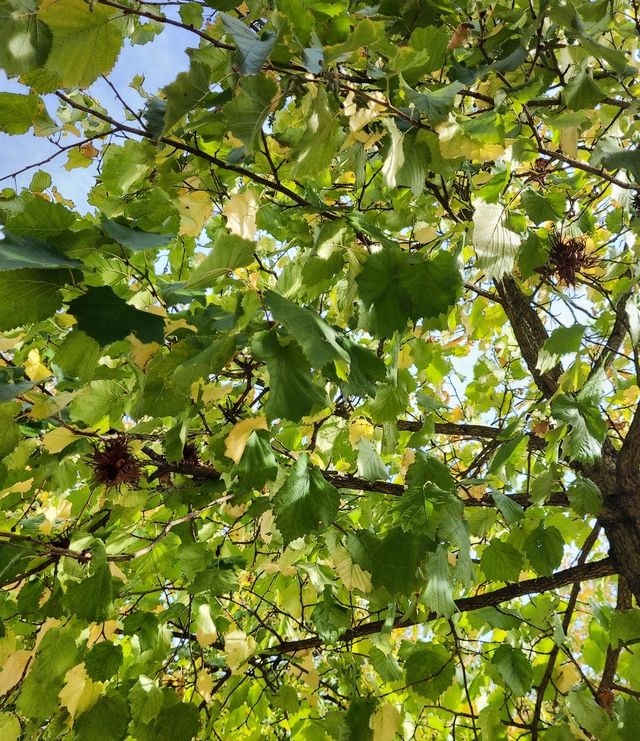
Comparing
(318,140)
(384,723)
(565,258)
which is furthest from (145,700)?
(565,258)

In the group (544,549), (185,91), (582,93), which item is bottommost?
(544,549)

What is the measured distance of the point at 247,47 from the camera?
2.62 feet

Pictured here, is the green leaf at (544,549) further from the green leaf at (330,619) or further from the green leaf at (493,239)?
the green leaf at (493,239)

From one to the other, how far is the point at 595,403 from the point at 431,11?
1.23m

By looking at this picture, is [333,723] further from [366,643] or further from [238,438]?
[238,438]

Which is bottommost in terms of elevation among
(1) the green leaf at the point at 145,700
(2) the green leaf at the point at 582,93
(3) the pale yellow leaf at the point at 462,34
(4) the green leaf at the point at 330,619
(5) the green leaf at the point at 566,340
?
(1) the green leaf at the point at 145,700

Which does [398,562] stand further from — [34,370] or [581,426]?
[34,370]

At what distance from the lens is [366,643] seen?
8.08 ft

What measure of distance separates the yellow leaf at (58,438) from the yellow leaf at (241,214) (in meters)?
0.81

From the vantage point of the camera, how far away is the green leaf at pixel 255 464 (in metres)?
1.26

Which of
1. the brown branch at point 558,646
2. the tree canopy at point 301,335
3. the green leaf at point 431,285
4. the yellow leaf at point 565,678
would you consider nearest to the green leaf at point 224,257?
the tree canopy at point 301,335

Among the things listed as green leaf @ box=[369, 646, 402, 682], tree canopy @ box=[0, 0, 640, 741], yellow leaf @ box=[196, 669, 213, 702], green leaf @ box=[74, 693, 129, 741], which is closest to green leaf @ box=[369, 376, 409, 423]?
tree canopy @ box=[0, 0, 640, 741]

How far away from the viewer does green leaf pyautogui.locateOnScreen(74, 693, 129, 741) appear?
4.51ft

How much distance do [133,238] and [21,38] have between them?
38cm
